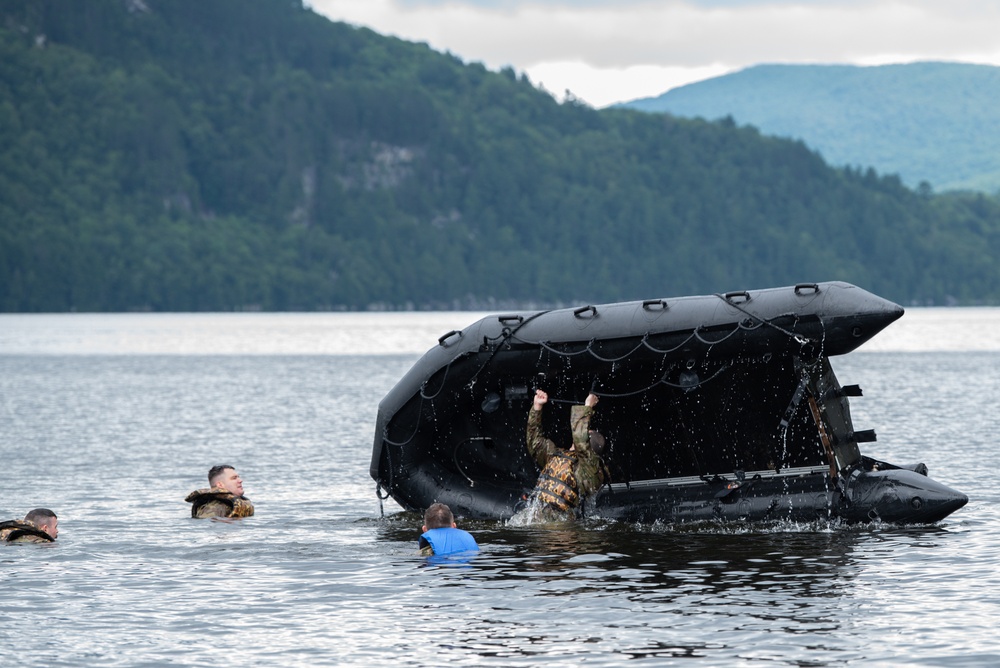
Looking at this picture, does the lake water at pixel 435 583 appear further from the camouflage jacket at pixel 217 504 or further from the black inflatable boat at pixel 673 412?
the black inflatable boat at pixel 673 412

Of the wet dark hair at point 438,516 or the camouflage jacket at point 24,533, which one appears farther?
the camouflage jacket at point 24,533

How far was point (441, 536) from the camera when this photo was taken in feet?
52.7

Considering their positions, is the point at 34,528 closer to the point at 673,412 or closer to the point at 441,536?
the point at 441,536

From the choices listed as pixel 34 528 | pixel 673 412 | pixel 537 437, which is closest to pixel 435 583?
pixel 537 437

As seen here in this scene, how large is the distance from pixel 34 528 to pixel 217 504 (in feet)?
9.89

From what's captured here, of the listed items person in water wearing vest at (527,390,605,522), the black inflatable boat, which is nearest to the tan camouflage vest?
person in water wearing vest at (527,390,605,522)

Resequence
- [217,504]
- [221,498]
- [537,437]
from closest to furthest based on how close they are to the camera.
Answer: [537,437]
[221,498]
[217,504]

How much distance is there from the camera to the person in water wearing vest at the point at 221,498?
1939 centimetres

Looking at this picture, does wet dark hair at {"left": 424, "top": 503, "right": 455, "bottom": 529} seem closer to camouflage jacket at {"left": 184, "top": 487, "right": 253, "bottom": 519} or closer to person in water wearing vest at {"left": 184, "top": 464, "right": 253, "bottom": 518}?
person in water wearing vest at {"left": 184, "top": 464, "right": 253, "bottom": 518}

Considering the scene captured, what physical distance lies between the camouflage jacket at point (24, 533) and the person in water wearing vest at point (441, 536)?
4469 mm

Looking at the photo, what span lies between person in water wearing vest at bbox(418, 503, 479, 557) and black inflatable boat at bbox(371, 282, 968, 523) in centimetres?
239

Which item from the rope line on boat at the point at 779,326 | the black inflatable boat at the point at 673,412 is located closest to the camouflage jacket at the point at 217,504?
the black inflatable boat at the point at 673,412

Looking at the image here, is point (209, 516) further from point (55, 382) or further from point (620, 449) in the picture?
point (55, 382)

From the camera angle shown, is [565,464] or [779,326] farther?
[565,464]
